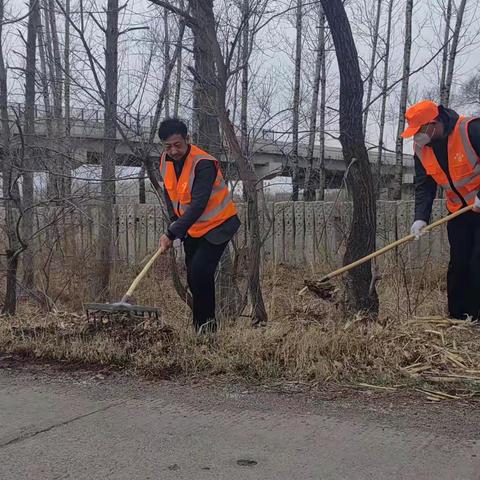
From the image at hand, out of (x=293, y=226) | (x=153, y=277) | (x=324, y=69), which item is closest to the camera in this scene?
(x=153, y=277)

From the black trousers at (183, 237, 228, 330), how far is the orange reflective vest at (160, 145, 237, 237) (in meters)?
0.13

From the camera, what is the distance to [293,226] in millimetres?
15016

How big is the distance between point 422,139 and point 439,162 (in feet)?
0.89

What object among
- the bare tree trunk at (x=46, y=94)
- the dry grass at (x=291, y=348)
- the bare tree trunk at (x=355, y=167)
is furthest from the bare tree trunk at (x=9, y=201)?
the bare tree trunk at (x=355, y=167)

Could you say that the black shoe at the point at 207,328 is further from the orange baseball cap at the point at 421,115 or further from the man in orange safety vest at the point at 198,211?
the orange baseball cap at the point at 421,115

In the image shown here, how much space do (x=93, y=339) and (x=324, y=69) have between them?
1705 cm

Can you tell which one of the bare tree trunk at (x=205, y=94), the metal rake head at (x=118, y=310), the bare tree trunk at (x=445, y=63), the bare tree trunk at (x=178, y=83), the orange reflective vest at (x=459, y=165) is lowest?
the metal rake head at (x=118, y=310)

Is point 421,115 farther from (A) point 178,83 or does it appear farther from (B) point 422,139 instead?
(A) point 178,83

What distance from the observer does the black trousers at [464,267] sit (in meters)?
5.27

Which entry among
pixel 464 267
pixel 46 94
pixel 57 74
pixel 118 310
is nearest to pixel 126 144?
pixel 118 310

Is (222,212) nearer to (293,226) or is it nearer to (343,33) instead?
(343,33)

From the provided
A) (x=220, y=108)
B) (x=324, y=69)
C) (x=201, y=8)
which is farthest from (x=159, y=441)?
(x=324, y=69)

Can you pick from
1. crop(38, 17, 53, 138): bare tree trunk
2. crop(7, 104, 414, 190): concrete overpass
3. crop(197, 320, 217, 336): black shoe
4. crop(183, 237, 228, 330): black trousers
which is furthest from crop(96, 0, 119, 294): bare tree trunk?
crop(197, 320, 217, 336): black shoe

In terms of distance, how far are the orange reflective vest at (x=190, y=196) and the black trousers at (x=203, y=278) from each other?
0.13m
